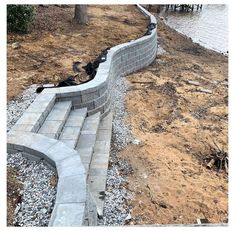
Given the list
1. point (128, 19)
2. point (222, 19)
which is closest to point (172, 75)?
point (128, 19)

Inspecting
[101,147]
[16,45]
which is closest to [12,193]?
[101,147]

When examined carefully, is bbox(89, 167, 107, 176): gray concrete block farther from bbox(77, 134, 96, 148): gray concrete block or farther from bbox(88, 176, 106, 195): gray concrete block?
bbox(77, 134, 96, 148): gray concrete block

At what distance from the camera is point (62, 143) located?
17.4ft

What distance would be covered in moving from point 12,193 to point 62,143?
1148 millimetres

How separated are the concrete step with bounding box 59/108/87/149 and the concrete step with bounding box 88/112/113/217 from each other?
1.72 feet

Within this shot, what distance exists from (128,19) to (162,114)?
8.64 m

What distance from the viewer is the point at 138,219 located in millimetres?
5281

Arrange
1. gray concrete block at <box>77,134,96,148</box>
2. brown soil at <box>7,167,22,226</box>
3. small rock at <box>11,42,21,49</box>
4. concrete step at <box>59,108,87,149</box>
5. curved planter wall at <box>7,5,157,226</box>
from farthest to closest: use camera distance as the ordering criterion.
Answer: small rock at <box>11,42,21,49</box> < gray concrete block at <box>77,134,96,148</box> < concrete step at <box>59,108,87,149</box> < brown soil at <box>7,167,22,226</box> < curved planter wall at <box>7,5,157,226</box>

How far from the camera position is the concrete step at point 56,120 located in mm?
6133

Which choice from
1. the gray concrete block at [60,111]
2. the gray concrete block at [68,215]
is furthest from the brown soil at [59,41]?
the gray concrete block at [68,215]

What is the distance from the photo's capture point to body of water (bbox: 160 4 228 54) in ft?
65.0

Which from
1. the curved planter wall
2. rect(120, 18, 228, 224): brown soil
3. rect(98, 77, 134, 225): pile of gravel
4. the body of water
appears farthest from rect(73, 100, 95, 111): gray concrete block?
the body of water

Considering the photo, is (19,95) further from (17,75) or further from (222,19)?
(222,19)

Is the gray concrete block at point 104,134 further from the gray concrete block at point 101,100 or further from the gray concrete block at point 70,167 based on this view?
the gray concrete block at point 70,167
